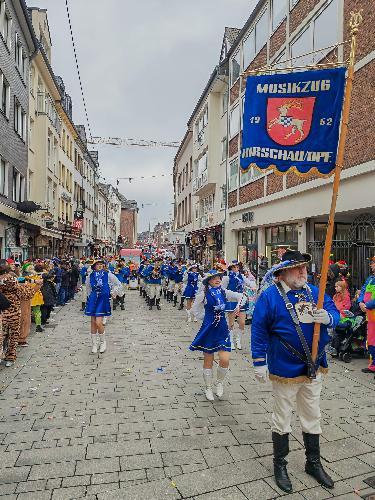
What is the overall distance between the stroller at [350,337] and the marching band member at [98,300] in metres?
4.78

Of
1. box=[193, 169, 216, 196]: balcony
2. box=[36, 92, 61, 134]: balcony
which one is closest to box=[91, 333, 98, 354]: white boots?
box=[36, 92, 61, 134]: balcony

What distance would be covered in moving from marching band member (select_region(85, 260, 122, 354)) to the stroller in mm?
4777

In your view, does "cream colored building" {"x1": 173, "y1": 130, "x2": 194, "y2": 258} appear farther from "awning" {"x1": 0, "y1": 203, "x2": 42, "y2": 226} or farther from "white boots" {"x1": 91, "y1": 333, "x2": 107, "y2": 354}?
"white boots" {"x1": 91, "y1": 333, "x2": 107, "y2": 354}

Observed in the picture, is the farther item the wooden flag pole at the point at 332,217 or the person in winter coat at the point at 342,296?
the person in winter coat at the point at 342,296

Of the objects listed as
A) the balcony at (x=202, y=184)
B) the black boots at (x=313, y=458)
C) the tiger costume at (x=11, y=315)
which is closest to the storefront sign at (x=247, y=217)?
the balcony at (x=202, y=184)

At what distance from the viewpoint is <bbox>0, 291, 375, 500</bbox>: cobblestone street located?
11.8 feet

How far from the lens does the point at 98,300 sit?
8625mm

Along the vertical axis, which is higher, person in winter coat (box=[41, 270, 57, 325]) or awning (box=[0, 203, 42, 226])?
awning (box=[0, 203, 42, 226])

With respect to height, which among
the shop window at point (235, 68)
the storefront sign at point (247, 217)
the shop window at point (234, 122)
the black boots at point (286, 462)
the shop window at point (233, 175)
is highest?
the shop window at point (235, 68)

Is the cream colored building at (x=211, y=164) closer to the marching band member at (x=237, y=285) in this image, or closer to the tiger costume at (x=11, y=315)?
the marching band member at (x=237, y=285)

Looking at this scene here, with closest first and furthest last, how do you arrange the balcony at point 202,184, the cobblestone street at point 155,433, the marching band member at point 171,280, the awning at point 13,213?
the cobblestone street at point 155,433 → the awning at point 13,213 → the marching band member at point 171,280 → the balcony at point 202,184

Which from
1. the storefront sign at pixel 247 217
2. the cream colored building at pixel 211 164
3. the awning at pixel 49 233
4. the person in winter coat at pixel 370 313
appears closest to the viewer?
the person in winter coat at pixel 370 313

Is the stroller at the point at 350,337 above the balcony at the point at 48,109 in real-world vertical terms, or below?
below

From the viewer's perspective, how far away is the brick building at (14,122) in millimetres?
16688
